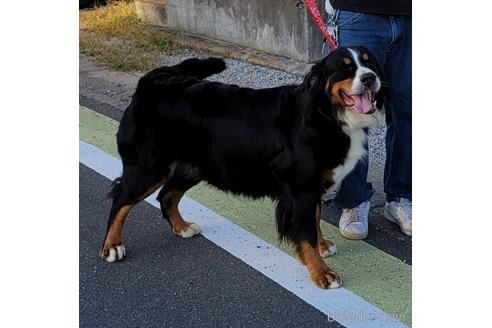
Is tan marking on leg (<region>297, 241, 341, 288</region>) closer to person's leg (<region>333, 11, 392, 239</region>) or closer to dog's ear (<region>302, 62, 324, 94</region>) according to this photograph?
person's leg (<region>333, 11, 392, 239</region>)

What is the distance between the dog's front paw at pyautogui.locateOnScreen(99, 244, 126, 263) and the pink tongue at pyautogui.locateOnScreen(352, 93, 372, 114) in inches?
58.7

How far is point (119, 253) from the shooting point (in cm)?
384

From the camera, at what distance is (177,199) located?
4.06 metres

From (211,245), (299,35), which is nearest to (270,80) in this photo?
(299,35)

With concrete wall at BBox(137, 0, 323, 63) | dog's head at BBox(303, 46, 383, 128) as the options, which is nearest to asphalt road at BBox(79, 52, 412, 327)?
dog's head at BBox(303, 46, 383, 128)

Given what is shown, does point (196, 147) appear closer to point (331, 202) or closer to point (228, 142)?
point (228, 142)

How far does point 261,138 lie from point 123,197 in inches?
32.5

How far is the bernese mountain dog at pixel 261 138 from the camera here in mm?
3283

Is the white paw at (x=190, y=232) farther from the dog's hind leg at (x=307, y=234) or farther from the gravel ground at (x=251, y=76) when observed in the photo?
the gravel ground at (x=251, y=76)

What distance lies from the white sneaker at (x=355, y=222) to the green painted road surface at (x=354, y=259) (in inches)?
1.7

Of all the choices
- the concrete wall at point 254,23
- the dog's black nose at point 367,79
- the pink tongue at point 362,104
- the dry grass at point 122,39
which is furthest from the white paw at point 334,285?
the dry grass at point 122,39

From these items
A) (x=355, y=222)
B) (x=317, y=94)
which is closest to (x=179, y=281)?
(x=355, y=222)

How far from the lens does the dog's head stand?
316 centimetres

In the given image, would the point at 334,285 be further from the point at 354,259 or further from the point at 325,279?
the point at 354,259
